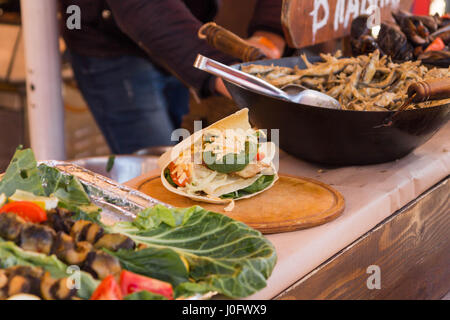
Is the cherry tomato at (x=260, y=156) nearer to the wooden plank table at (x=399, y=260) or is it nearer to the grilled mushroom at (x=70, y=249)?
the wooden plank table at (x=399, y=260)

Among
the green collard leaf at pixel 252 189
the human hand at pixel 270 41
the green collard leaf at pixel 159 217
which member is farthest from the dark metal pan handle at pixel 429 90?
the human hand at pixel 270 41

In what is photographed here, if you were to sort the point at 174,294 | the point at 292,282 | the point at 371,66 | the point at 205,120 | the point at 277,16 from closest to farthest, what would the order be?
the point at 174,294 < the point at 292,282 < the point at 371,66 < the point at 277,16 < the point at 205,120

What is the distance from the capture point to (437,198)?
1563 mm

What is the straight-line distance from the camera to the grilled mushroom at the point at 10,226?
86cm

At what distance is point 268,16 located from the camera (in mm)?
2570

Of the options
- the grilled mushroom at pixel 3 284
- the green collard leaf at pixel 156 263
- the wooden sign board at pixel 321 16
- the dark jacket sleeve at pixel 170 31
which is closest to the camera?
the grilled mushroom at pixel 3 284

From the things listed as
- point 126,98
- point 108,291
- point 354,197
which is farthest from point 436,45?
point 108,291

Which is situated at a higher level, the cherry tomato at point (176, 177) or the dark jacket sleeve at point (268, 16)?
the dark jacket sleeve at point (268, 16)

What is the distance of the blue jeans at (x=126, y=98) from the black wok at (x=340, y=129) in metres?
1.13

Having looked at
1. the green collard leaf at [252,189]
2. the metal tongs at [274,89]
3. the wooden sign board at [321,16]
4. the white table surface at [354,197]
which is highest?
the wooden sign board at [321,16]

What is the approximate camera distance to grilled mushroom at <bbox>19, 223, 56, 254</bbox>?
2.81ft
